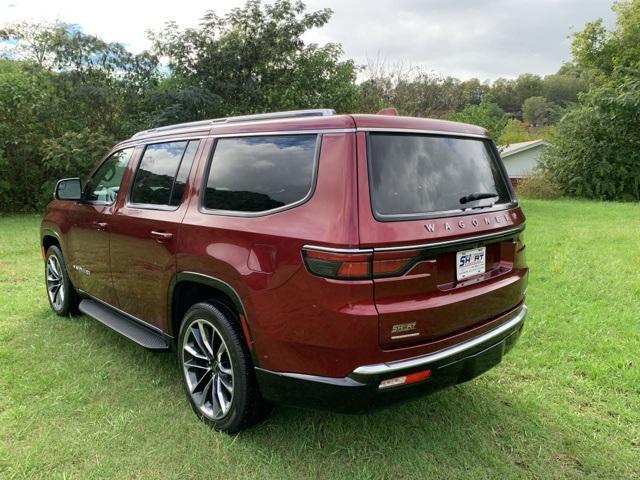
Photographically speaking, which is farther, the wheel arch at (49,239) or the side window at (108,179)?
the wheel arch at (49,239)

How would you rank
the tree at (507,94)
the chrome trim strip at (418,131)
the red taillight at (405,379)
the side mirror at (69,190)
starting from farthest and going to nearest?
the tree at (507,94)
the side mirror at (69,190)
the chrome trim strip at (418,131)
the red taillight at (405,379)

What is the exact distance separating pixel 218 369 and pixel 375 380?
1.10 m

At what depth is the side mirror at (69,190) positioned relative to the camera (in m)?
4.36

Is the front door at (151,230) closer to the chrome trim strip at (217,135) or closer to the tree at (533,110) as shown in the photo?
the chrome trim strip at (217,135)

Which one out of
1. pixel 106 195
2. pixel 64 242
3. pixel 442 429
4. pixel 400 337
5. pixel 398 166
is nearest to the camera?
pixel 400 337

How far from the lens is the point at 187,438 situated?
2.88 metres

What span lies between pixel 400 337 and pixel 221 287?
3.34 ft

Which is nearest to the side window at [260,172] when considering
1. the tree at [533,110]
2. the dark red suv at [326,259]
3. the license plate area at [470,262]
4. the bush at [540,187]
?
the dark red suv at [326,259]

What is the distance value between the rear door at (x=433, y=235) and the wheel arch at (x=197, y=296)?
0.79 meters

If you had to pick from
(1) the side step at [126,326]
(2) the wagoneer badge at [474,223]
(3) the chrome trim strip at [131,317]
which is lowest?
(1) the side step at [126,326]

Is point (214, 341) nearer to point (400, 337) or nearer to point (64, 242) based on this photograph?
point (400, 337)

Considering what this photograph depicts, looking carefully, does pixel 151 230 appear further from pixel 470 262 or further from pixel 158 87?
pixel 158 87

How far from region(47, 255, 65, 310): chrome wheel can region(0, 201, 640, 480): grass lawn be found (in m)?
0.42

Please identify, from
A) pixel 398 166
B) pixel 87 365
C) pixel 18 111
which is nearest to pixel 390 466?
pixel 398 166
